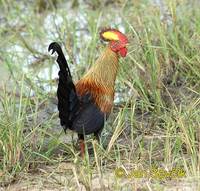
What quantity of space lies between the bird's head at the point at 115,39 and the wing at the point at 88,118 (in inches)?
12.7

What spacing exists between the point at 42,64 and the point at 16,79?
0.95 meters

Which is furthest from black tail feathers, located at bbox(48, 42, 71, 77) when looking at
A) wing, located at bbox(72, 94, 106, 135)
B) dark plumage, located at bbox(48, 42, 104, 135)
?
wing, located at bbox(72, 94, 106, 135)

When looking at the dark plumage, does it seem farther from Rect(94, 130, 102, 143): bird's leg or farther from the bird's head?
the bird's head

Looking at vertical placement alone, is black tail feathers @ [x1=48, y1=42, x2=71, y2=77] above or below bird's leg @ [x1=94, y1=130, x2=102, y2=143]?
above

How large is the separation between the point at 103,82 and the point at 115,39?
0.25m

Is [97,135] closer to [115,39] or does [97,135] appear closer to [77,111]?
[77,111]

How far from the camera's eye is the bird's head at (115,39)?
434 centimetres

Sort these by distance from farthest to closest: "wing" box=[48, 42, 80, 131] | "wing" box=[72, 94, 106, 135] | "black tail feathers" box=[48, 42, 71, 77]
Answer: "wing" box=[72, 94, 106, 135] < "wing" box=[48, 42, 80, 131] < "black tail feathers" box=[48, 42, 71, 77]

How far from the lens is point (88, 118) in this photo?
4.20 m

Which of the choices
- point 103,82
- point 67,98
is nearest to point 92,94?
point 103,82

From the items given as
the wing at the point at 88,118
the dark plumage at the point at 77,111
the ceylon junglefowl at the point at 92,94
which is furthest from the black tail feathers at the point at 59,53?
the wing at the point at 88,118

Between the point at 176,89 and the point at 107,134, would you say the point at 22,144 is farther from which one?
the point at 176,89

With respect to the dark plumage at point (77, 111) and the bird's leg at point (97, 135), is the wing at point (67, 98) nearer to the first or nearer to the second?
the dark plumage at point (77, 111)

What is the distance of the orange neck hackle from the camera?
4.27m
